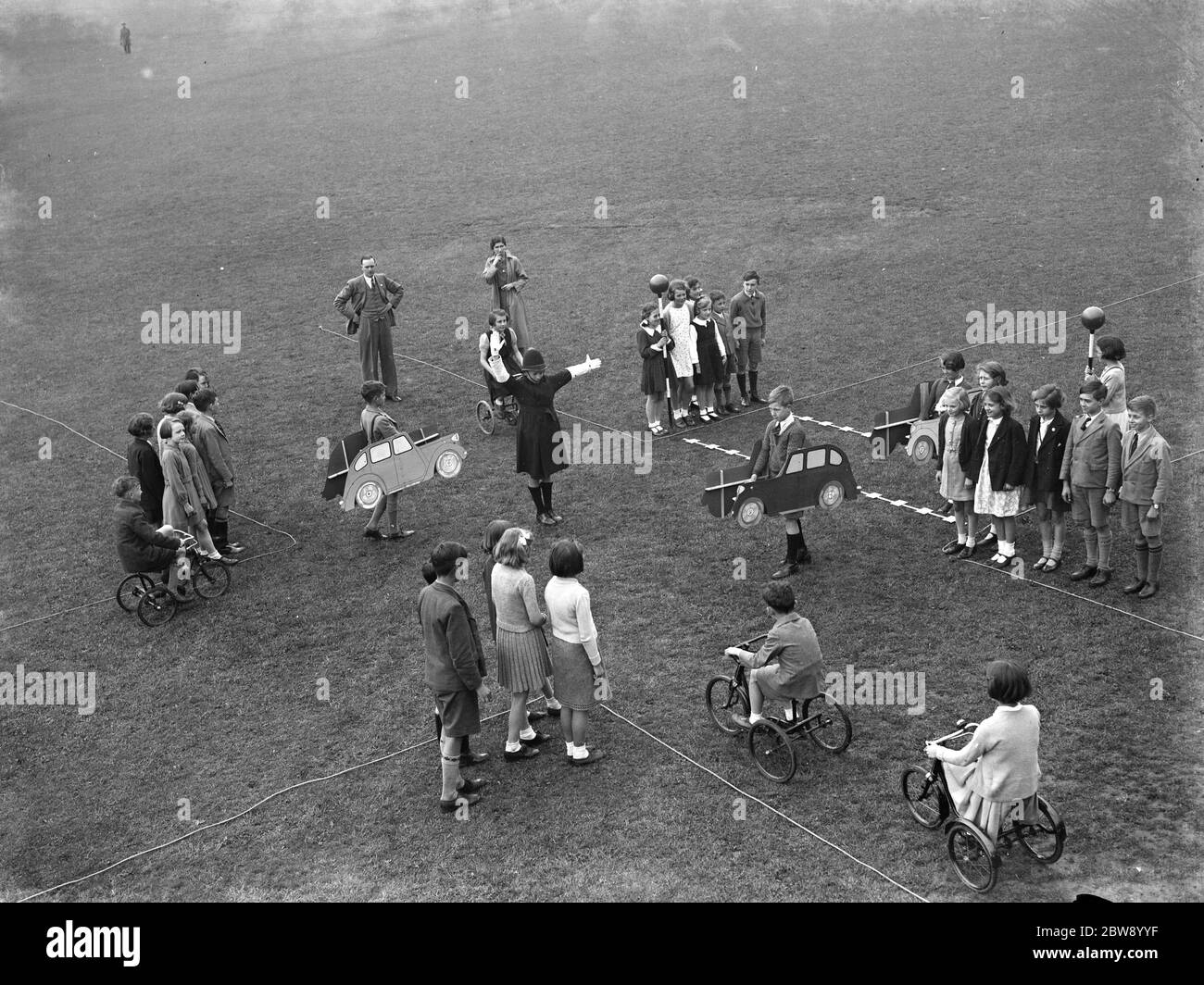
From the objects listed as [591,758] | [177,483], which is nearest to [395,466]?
[177,483]

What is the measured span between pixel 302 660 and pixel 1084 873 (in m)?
6.88

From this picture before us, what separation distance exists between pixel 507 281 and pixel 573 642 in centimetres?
1008

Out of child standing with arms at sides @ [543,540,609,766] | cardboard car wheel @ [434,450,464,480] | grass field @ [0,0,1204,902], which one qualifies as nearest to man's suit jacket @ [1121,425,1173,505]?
grass field @ [0,0,1204,902]

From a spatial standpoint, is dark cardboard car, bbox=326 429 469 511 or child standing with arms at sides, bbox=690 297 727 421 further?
child standing with arms at sides, bbox=690 297 727 421

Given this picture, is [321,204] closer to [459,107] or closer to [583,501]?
[459,107]

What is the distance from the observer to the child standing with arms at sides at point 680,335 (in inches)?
619

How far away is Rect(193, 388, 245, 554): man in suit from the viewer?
13.1m

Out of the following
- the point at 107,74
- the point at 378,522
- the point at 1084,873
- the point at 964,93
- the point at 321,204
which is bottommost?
the point at 1084,873

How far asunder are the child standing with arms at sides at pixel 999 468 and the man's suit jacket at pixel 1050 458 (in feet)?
0.42

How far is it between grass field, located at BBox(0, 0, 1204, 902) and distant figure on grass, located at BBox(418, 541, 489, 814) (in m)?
0.34

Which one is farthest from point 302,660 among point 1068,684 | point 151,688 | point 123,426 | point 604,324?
point 604,324

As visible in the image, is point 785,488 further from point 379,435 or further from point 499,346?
point 499,346

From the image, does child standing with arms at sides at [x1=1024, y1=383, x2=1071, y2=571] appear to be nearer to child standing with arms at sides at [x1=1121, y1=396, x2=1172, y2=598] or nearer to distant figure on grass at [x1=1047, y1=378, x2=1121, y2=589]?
distant figure on grass at [x1=1047, y1=378, x2=1121, y2=589]

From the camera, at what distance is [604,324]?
20.6m
